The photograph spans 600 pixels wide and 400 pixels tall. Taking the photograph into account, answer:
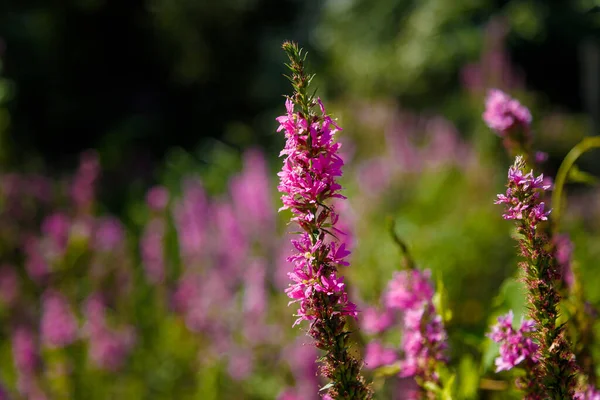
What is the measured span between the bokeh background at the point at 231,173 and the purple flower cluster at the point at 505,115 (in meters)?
0.35

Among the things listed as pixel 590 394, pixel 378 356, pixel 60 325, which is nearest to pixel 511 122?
pixel 590 394

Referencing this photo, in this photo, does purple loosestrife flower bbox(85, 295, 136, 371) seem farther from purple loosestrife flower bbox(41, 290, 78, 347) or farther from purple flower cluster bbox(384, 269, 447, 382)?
purple flower cluster bbox(384, 269, 447, 382)

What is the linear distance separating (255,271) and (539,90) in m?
9.57

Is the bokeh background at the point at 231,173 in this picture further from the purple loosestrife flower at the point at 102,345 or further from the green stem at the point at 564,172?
the green stem at the point at 564,172

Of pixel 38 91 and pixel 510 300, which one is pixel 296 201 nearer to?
pixel 510 300

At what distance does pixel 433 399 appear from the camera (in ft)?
4.04

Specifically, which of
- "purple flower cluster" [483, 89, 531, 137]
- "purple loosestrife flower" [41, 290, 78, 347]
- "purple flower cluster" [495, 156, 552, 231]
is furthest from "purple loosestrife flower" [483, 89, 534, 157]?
"purple loosestrife flower" [41, 290, 78, 347]

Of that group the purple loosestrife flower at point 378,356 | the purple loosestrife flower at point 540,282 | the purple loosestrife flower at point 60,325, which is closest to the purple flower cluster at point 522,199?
the purple loosestrife flower at point 540,282

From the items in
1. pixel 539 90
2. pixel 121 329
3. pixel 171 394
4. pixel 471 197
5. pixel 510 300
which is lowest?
pixel 510 300

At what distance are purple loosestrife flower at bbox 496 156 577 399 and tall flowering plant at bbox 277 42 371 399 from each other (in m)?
0.26

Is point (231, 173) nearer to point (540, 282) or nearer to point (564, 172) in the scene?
point (564, 172)

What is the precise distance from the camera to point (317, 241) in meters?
0.95

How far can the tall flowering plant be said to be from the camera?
37.8 inches

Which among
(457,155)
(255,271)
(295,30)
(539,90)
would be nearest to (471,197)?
(457,155)
